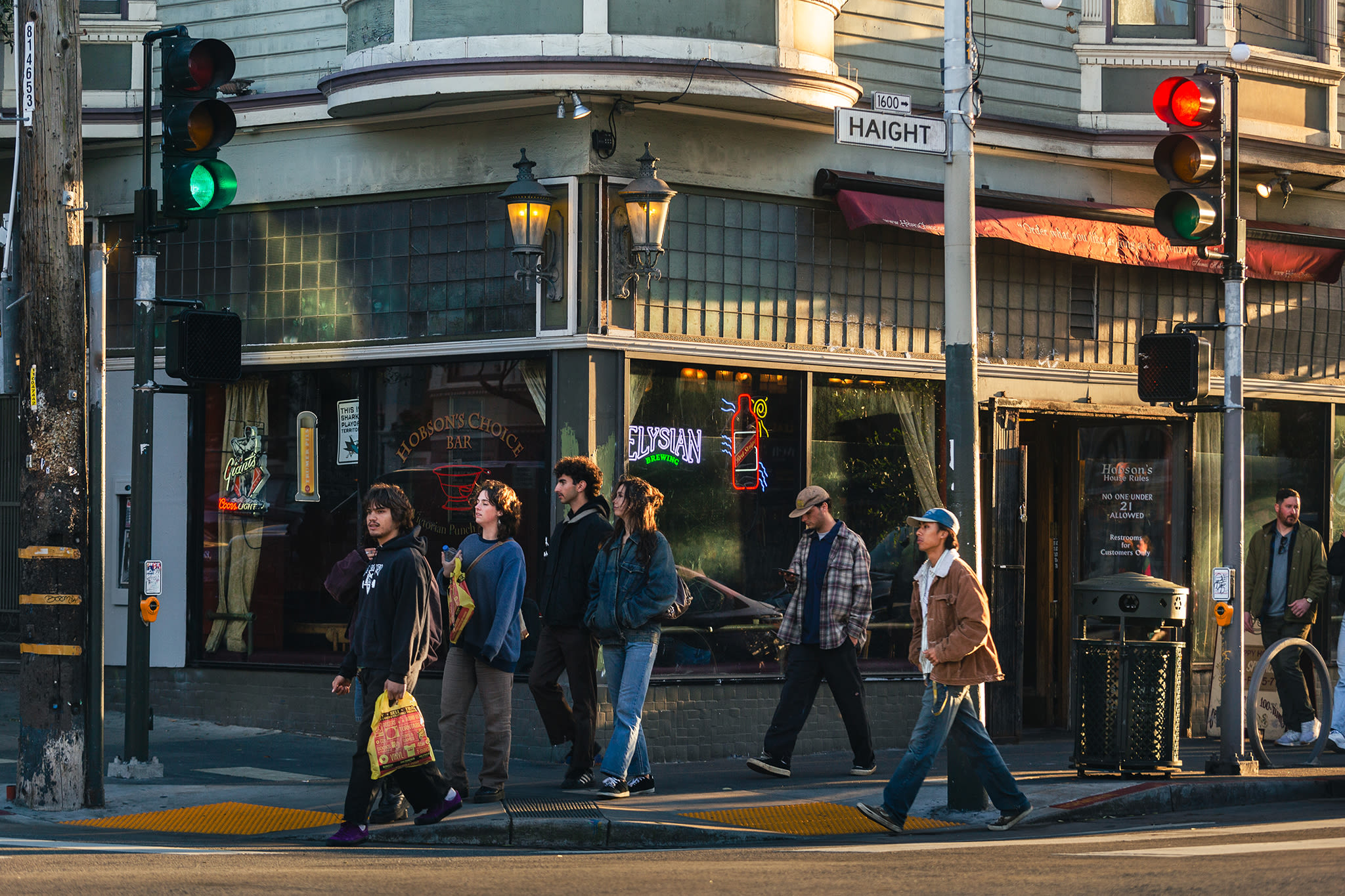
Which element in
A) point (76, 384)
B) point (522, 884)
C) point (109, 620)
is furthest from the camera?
point (109, 620)

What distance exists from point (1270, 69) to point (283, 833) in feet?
35.9

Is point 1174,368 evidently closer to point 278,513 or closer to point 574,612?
point 574,612

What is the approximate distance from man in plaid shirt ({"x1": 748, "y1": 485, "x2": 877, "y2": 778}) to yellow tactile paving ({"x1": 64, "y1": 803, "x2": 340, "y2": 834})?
3093mm

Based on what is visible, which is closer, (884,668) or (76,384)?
(76,384)

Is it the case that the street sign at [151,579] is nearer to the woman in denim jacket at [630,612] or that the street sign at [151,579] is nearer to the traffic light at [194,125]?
the traffic light at [194,125]

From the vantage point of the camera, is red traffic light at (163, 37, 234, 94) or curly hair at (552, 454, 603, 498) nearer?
red traffic light at (163, 37, 234, 94)

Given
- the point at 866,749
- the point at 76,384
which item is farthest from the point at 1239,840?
the point at 76,384

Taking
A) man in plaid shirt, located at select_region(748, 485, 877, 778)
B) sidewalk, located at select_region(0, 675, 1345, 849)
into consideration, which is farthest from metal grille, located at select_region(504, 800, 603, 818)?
man in plaid shirt, located at select_region(748, 485, 877, 778)

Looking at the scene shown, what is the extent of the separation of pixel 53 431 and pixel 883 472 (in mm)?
6557

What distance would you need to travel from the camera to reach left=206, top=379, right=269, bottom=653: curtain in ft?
44.9

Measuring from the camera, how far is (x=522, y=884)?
7.32 m

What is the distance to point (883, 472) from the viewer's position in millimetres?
13680

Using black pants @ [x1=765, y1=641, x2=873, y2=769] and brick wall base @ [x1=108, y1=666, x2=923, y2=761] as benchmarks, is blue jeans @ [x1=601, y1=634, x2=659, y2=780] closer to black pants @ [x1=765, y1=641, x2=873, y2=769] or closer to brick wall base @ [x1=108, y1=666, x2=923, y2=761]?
black pants @ [x1=765, y1=641, x2=873, y2=769]

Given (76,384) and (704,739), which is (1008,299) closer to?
(704,739)
